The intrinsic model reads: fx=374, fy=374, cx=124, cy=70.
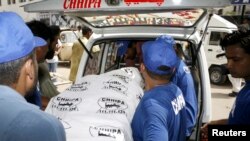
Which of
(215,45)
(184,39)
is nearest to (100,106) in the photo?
(184,39)

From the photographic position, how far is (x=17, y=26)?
162 cm

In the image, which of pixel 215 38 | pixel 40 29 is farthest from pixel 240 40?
pixel 215 38

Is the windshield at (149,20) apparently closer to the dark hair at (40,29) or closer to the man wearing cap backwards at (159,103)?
the dark hair at (40,29)

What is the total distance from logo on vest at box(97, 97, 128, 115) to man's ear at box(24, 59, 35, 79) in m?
0.65

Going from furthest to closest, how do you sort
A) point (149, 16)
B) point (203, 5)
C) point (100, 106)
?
point (149, 16) → point (203, 5) → point (100, 106)

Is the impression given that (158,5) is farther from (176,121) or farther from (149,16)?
(149,16)

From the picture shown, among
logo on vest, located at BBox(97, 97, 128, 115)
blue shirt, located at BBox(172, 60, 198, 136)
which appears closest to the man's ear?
logo on vest, located at BBox(97, 97, 128, 115)

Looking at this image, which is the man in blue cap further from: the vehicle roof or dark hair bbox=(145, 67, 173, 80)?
dark hair bbox=(145, 67, 173, 80)

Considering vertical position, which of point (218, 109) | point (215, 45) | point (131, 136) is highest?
point (131, 136)

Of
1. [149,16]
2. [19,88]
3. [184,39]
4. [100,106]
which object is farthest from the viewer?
[149,16]

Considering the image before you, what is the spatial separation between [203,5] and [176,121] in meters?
0.82

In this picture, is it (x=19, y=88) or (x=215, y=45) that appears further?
(x=215, y=45)

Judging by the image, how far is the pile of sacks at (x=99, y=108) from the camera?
6.63 ft

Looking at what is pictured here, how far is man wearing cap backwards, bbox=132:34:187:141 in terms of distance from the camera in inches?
82.9
